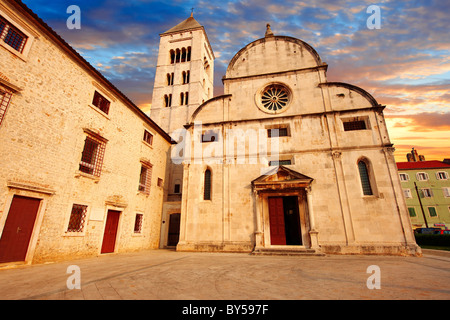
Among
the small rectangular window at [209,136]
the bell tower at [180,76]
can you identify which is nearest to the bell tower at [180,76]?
the bell tower at [180,76]

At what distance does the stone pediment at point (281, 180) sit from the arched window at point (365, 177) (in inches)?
137

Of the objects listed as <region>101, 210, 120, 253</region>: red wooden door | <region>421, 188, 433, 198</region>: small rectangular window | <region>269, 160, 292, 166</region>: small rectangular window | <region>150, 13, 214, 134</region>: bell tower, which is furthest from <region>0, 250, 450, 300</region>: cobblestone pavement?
<region>421, 188, 433, 198</region>: small rectangular window

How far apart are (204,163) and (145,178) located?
4.80 metres

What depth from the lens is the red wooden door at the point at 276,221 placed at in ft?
43.6

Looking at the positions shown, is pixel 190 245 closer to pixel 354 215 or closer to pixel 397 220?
pixel 354 215

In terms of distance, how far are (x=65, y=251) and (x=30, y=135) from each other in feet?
17.5

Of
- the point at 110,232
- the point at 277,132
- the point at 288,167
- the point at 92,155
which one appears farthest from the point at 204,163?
the point at 110,232

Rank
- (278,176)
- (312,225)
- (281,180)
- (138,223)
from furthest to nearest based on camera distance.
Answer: (138,223), (278,176), (281,180), (312,225)

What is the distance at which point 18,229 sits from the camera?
7598mm

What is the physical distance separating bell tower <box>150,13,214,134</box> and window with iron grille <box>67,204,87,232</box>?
17.6 m

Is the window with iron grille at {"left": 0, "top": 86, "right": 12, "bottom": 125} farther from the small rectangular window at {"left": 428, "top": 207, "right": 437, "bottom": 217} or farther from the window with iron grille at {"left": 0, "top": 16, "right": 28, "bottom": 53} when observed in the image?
the small rectangular window at {"left": 428, "top": 207, "right": 437, "bottom": 217}

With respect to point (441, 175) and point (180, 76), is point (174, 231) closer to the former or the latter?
point (180, 76)

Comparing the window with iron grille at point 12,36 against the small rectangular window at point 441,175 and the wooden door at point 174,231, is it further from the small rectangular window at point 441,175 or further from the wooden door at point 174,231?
the small rectangular window at point 441,175
